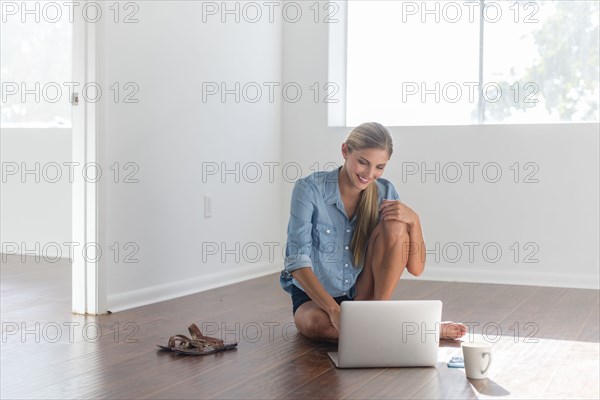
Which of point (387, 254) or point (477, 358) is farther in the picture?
point (387, 254)

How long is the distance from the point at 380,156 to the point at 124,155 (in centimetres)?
124

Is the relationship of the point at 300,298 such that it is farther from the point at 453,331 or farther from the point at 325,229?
the point at 453,331

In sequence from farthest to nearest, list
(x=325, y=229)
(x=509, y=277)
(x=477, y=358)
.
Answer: (x=509, y=277) → (x=325, y=229) → (x=477, y=358)

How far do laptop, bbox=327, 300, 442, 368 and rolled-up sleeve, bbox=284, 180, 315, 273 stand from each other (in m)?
0.30

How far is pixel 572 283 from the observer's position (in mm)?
3949

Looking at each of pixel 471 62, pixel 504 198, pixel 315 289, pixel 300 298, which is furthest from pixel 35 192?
pixel 315 289

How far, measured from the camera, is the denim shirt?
2.50 meters

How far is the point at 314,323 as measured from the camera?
2535mm

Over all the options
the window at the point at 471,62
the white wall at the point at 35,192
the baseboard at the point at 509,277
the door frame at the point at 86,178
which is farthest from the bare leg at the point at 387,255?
the white wall at the point at 35,192

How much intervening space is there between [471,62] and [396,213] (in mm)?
2048

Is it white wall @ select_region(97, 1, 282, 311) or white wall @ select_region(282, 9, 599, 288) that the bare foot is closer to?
white wall @ select_region(97, 1, 282, 311)

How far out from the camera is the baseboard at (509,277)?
3936 mm

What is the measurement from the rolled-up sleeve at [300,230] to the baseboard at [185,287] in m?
0.99

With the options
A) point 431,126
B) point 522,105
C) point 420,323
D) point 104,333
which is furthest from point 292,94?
point 420,323
